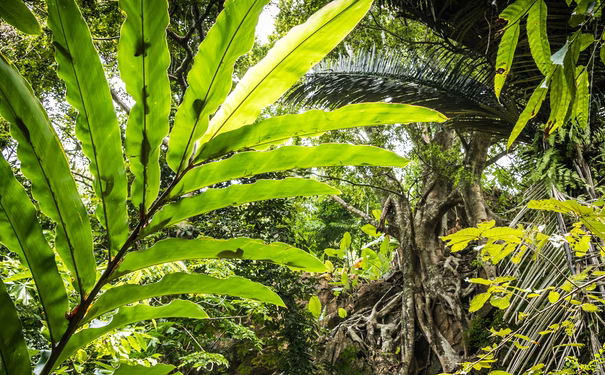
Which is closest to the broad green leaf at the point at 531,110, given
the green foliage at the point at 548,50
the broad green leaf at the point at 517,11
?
the green foliage at the point at 548,50

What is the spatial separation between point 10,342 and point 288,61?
366 millimetres

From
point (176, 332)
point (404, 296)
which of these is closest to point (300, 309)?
point (176, 332)

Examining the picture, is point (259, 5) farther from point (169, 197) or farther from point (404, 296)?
point (404, 296)

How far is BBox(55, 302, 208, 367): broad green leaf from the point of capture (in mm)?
361

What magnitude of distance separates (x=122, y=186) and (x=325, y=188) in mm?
222

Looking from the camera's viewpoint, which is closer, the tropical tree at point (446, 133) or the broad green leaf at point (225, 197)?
the broad green leaf at point (225, 197)

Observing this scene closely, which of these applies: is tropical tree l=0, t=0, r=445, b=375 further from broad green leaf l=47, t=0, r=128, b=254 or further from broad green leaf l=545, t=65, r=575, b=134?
broad green leaf l=545, t=65, r=575, b=134

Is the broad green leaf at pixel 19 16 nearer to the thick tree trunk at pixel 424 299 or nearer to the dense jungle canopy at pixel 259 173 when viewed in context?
the dense jungle canopy at pixel 259 173

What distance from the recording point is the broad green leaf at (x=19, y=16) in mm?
329

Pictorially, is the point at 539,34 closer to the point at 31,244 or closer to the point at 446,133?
the point at 31,244

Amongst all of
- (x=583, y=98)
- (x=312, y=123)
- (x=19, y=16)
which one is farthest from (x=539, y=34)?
(x=19, y=16)

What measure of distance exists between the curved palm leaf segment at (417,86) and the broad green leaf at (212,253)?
254 cm

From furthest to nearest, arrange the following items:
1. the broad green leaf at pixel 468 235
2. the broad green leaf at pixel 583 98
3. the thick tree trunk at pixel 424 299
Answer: the thick tree trunk at pixel 424 299
the broad green leaf at pixel 468 235
the broad green leaf at pixel 583 98

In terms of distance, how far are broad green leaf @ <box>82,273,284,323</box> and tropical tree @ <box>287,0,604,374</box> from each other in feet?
5.64
